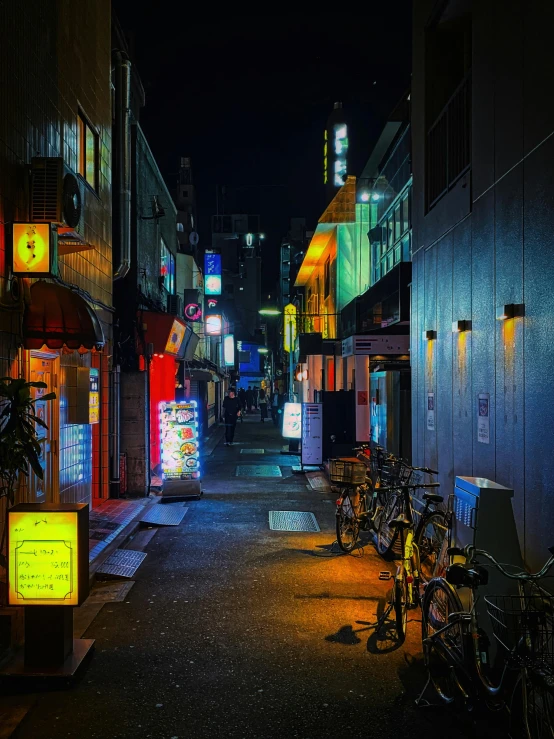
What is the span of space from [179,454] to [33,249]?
24.2ft

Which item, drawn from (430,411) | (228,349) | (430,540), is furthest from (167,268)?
(228,349)

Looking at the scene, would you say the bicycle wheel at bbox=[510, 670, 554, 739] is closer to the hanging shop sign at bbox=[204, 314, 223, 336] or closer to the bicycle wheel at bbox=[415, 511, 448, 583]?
the bicycle wheel at bbox=[415, 511, 448, 583]

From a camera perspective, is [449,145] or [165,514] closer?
A: [449,145]

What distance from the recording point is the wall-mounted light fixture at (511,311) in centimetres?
662

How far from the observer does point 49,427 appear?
10727 millimetres

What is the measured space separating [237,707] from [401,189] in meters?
14.4

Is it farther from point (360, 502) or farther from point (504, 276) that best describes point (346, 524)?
point (504, 276)

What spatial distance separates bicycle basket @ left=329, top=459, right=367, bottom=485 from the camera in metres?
11.3

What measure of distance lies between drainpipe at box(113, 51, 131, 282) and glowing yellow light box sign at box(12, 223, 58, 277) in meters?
6.91

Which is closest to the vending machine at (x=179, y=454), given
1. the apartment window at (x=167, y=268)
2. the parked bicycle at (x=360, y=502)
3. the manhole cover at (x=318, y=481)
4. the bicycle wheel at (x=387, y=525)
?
the manhole cover at (x=318, y=481)

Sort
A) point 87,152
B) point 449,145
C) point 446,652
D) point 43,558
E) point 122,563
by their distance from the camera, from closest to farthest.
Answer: point 446,652 → point 43,558 → point 122,563 → point 449,145 → point 87,152

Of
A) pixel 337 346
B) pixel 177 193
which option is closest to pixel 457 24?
pixel 337 346

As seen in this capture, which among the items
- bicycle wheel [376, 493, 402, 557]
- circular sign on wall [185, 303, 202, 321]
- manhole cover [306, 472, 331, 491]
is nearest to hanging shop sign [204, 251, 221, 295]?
circular sign on wall [185, 303, 202, 321]

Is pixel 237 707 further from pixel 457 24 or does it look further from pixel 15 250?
pixel 457 24
